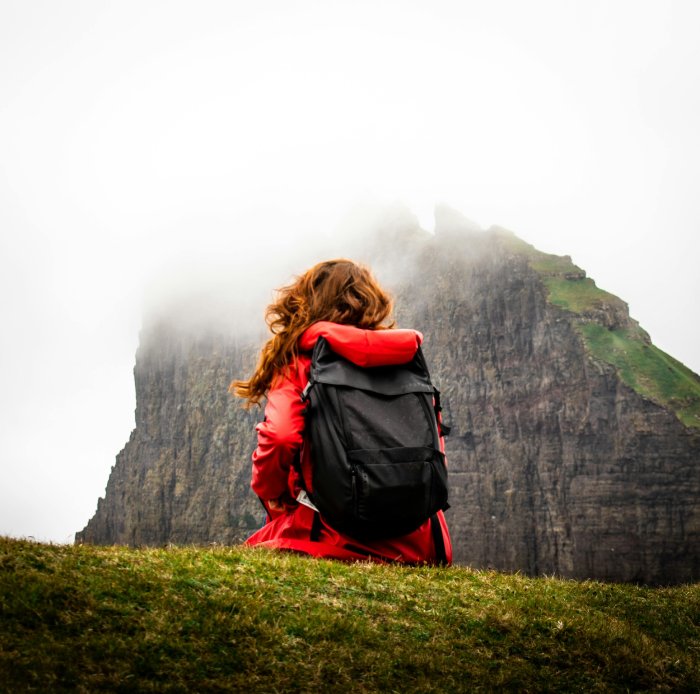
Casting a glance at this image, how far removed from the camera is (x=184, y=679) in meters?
5.52

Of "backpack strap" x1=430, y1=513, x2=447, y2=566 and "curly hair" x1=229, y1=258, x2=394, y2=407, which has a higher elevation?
"curly hair" x1=229, y1=258, x2=394, y2=407

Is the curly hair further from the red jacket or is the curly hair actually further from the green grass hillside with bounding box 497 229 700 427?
the green grass hillside with bounding box 497 229 700 427

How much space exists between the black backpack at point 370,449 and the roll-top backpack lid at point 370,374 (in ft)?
0.04

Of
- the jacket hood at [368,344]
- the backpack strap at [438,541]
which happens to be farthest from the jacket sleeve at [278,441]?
the backpack strap at [438,541]

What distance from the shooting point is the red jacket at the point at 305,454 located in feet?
28.2

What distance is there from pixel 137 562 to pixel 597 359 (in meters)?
154

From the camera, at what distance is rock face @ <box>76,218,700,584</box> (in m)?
138

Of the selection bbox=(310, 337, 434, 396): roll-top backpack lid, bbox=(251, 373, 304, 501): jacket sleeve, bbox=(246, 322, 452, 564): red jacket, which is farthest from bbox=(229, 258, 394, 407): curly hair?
bbox=(310, 337, 434, 396): roll-top backpack lid

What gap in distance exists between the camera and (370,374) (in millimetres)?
8984

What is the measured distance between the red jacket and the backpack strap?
0.05 meters

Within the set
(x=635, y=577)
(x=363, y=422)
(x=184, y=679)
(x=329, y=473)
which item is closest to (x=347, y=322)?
(x=363, y=422)

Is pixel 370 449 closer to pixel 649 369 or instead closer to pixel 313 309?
pixel 313 309

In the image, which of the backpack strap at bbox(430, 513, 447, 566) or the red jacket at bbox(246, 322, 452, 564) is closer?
the red jacket at bbox(246, 322, 452, 564)

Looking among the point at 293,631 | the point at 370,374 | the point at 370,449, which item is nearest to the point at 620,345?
the point at 370,374
